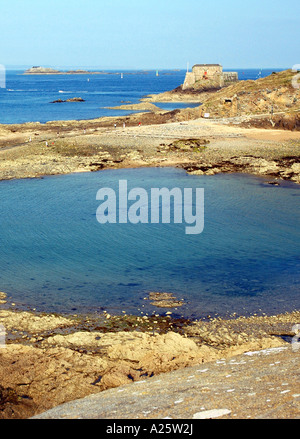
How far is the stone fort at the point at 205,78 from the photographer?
4375 inches

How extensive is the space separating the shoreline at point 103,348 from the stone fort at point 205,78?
101 meters

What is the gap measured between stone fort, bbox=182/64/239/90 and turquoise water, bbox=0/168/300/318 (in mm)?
85716

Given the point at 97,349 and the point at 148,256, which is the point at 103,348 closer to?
the point at 97,349

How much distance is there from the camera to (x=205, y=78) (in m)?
113

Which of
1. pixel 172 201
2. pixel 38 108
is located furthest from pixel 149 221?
pixel 38 108

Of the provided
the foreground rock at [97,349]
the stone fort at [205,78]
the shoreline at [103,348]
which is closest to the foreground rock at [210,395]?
the shoreline at [103,348]

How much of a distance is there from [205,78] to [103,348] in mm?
106279

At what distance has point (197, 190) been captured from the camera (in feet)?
98.3

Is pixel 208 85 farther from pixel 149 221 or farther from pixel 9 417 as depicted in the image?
pixel 9 417

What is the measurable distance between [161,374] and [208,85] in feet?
347

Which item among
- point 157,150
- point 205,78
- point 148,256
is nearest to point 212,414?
point 148,256

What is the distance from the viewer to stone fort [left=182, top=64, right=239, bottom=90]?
111125 millimetres

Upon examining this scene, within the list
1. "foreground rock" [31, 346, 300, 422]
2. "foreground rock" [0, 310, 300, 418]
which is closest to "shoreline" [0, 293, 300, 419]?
"foreground rock" [0, 310, 300, 418]

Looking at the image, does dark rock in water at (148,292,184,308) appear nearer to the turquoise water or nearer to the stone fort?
the turquoise water
